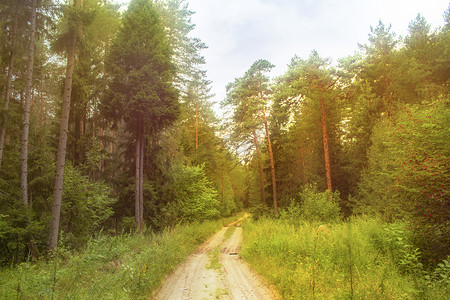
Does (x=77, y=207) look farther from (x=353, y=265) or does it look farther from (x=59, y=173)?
(x=353, y=265)

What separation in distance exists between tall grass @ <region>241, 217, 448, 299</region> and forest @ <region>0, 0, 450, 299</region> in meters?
0.46

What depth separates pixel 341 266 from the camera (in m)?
7.50

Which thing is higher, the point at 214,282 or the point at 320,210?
the point at 320,210

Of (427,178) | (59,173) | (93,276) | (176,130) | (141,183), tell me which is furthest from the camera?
(176,130)

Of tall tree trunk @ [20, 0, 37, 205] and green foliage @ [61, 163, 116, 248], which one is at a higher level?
tall tree trunk @ [20, 0, 37, 205]

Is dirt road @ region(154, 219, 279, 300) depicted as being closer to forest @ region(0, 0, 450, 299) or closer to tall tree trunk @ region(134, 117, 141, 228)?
forest @ region(0, 0, 450, 299)

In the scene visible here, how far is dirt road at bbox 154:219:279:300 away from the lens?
6406 mm

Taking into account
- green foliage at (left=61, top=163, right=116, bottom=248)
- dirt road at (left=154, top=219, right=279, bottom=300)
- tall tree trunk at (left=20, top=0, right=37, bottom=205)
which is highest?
tall tree trunk at (left=20, top=0, right=37, bottom=205)

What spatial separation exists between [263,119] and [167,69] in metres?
10.5

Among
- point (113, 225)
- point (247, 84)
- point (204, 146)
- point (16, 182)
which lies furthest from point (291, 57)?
point (16, 182)

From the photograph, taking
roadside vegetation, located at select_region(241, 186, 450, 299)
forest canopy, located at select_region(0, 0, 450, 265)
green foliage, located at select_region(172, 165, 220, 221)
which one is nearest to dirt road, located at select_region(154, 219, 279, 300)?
roadside vegetation, located at select_region(241, 186, 450, 299)

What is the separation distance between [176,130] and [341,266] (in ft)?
56.2

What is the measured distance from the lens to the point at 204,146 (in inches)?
1089

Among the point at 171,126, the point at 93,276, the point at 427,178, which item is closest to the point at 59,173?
the point at 93,276
